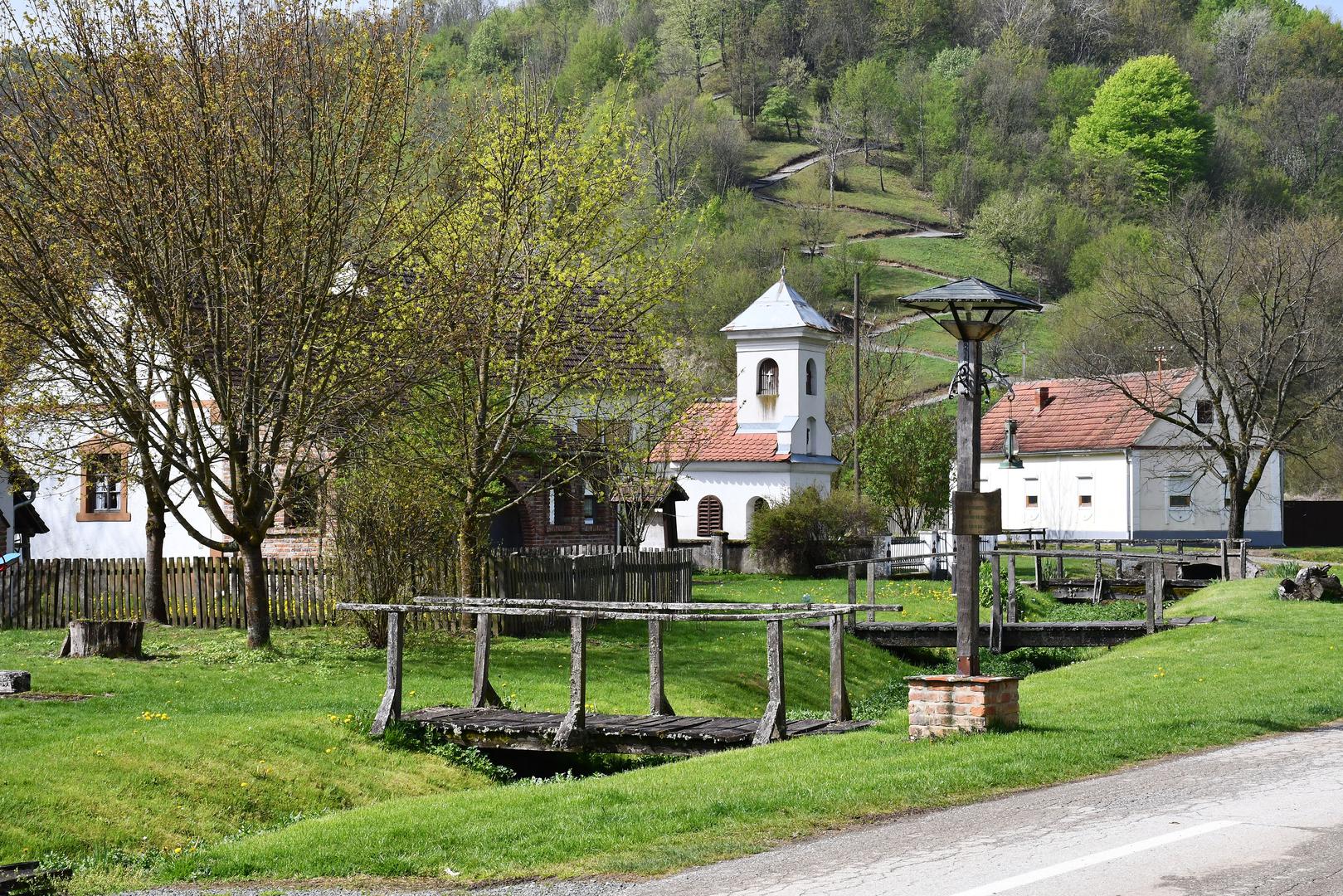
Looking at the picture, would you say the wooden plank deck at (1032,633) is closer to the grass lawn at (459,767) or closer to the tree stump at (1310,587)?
the grass lawn at (459,767)

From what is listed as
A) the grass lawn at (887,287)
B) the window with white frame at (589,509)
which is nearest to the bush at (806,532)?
the window with white frame at (589,509)

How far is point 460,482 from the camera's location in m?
25.8

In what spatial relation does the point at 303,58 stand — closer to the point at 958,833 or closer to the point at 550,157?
the point at 550,157

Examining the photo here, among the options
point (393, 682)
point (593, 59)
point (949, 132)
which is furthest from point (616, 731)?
point (593, 59)

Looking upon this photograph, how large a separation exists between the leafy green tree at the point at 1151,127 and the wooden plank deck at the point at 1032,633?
111 meters

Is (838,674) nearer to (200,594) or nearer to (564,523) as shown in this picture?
(200,594)

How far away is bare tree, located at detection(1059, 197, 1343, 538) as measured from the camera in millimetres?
45719

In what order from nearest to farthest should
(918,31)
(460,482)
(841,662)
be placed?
(841,662) < (460,482) < (918,31)

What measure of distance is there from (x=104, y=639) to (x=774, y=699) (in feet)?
37.4

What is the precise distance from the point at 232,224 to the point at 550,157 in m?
6.51

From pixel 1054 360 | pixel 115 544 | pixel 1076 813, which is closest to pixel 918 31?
pixel 1054 360

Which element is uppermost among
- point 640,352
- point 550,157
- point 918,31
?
point 918,31

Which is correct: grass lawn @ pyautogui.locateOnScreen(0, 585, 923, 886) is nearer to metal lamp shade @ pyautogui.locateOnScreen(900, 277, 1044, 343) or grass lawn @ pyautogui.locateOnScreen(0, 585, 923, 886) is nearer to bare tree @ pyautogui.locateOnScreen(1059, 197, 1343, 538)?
metal lamp shade @ pyautogui.locateOnScreen(900, 277, 1044, 343)

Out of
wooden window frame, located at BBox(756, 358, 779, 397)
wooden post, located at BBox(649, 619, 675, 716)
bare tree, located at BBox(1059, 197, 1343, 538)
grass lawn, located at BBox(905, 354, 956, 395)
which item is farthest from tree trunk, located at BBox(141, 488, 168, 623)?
grass lawn, located at BBox(905, 354, 956, 395)
